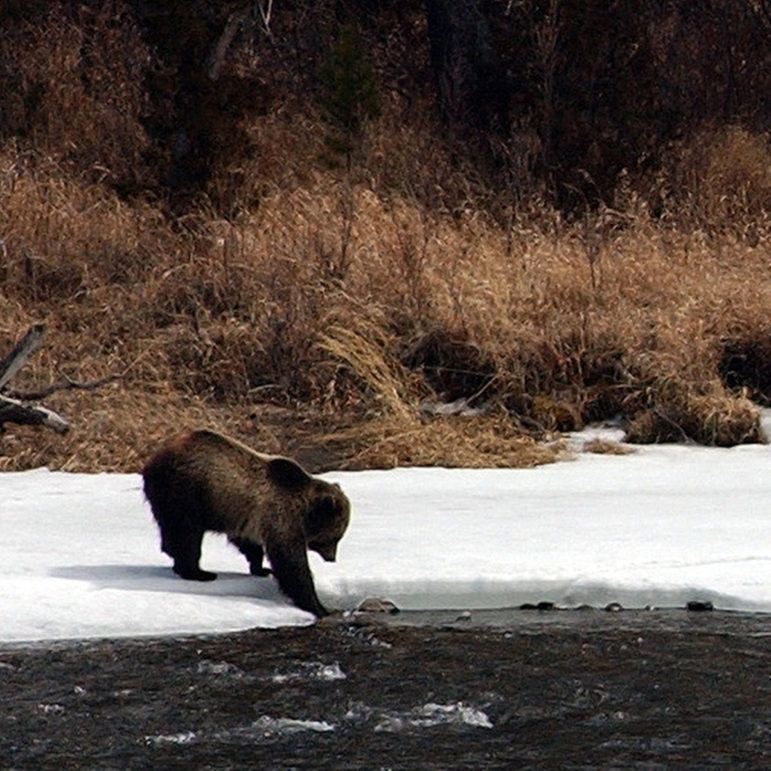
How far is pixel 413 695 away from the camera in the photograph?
7.09 m

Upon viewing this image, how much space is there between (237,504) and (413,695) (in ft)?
5.77

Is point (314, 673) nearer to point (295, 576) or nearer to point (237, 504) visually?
point (295, 576)

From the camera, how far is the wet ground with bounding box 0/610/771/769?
636 centimetres

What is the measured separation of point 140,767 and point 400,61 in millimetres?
16189

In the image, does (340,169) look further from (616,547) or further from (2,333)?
(616,547)

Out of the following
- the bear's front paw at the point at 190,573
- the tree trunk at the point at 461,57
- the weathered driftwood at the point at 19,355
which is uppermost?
the tree trunk at the point at 461,57

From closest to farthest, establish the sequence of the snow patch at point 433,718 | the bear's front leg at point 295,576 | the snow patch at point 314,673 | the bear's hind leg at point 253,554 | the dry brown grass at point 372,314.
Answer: the snow patch at point 433,718 < the snow patch at point 314,673 < the bear's front leg at point 295,576 < the bear's hind leg at point 253,554 < the dry brown grass at point 372,314

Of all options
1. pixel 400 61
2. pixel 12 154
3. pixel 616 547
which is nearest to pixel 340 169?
pixel 12 154

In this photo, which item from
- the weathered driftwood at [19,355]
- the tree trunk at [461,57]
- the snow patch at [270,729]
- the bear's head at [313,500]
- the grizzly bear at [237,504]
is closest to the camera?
the snow patch at [270,729]

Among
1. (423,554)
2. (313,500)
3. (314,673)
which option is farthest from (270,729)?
(423,554)

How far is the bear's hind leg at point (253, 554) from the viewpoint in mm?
8758

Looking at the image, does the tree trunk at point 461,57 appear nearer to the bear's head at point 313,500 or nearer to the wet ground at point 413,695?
the bear's head at point 313,500

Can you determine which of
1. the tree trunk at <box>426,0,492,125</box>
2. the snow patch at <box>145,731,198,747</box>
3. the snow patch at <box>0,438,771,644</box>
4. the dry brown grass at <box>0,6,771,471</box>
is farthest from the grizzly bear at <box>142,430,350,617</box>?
the tree trunk at <box>426,0,492,125</box>

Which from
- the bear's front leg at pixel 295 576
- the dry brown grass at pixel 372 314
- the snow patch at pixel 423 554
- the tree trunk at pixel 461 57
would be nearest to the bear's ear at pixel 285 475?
the bear's front leg at pixel 295 576
